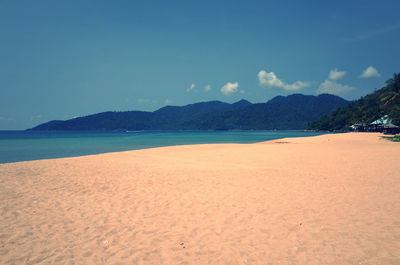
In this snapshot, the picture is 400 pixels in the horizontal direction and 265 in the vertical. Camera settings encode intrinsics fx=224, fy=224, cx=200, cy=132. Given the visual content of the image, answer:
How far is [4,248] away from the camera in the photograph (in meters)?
4.64

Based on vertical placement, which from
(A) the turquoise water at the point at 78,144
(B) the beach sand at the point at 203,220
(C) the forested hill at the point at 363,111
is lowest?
(B) the beach sand at the point at 203,220

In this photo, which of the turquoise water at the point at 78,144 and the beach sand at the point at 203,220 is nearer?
the beach sand at the point at 203,220

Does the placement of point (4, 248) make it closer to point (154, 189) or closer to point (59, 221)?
point (59, 221)

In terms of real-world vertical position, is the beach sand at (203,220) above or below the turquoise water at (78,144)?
below

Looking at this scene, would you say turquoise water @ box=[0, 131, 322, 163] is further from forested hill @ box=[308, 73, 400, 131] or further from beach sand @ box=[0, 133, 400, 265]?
forested hill @ box=[308, 73, 400, 131]

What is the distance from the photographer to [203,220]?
6.05 meters

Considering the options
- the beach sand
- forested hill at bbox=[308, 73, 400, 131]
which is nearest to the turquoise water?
the beach sand

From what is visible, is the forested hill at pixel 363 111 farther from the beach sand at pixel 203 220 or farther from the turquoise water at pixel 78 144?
the beach sand at pixel 203 220

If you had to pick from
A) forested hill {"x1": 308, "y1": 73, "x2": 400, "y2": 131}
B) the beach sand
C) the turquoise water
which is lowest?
the beach sand

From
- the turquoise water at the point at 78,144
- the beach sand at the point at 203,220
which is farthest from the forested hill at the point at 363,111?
the beach sand at the point at 203,220

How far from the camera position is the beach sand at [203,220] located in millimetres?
4359

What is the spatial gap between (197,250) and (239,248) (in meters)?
0.86

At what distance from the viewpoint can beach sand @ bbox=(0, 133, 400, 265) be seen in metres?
4.36

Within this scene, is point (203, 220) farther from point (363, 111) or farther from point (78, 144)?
point (363, 111)
